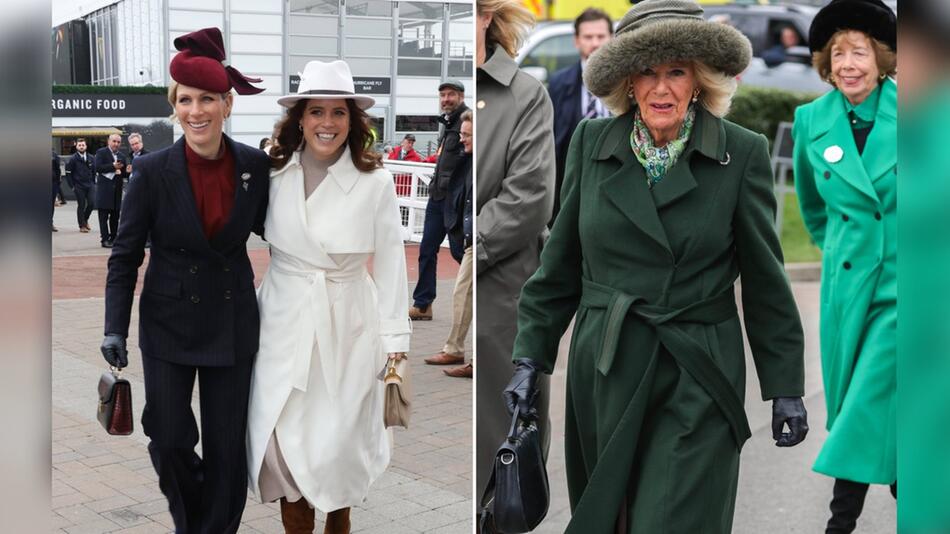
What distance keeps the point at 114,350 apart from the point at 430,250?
1.17m

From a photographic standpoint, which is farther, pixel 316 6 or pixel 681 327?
pixel 316 6

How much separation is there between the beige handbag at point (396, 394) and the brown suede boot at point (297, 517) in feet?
1.60

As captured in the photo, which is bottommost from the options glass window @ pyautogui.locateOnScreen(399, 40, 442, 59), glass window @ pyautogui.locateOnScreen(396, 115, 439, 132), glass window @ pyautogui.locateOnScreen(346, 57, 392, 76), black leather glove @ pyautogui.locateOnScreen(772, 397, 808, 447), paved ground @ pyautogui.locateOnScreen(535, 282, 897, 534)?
paved ground @ pyautogui.locateOnScreen(535, 282, 897, 534)

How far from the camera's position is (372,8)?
3744 mm

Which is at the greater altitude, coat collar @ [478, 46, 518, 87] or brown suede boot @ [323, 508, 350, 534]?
coat collar @ [478, 46, 518, 87]

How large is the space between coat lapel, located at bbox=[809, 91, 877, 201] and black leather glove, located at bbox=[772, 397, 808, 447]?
152 centimetres

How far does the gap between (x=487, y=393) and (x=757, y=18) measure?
13630 millimetres

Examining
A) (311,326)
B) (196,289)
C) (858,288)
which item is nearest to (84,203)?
(196,289)

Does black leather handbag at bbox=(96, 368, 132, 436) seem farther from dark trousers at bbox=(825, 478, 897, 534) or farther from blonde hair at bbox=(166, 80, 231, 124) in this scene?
dark trousers at bbox=(825, 478, 897, 534)

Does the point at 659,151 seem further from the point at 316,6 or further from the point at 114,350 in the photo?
the point at 114,350

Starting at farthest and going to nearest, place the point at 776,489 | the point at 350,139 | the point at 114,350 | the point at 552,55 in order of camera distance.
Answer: the point at 552,55
the point at 776,489
the point at 350,139
the point at 114,350

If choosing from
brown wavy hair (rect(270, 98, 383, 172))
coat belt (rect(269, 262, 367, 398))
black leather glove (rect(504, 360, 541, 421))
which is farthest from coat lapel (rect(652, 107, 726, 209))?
coat belt (rect(269, 262, 367, 398))

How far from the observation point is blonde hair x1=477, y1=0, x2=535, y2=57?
4.01 m

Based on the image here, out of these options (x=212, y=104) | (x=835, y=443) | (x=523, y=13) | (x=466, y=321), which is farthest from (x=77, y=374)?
(x=835, y=443)
